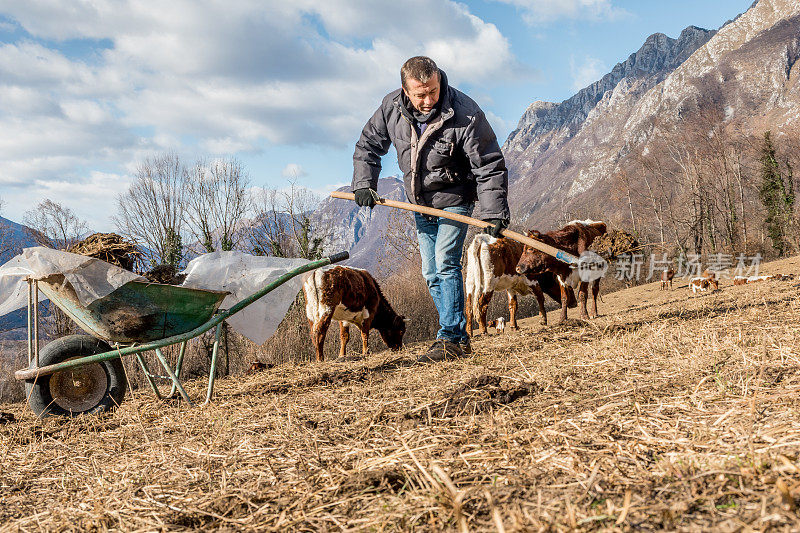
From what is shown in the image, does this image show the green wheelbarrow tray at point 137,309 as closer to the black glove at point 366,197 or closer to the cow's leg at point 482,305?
the black glove at point 366,197

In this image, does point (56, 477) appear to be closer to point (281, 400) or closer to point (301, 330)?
point (281, 400)

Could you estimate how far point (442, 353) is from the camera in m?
4.41

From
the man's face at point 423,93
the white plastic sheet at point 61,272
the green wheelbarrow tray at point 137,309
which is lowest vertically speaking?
the green wheelbarrow tray at point 137,309

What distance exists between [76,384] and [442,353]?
9.47ft

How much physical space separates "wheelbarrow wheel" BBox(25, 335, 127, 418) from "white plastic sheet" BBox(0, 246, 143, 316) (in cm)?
45

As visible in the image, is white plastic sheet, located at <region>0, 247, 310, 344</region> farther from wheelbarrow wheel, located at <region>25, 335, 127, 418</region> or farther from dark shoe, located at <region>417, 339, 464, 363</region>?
dark shoe, located at <region>417, 339, 464, 363</region>

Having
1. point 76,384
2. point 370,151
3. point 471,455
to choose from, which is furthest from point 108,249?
point 471,455

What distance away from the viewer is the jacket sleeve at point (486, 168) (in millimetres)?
4371

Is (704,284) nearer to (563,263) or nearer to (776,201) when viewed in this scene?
(563,263)

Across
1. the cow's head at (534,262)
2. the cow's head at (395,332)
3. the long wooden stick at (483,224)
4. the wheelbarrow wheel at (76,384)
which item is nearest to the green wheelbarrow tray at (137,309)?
the wheelbarrow wheel at (76,384)

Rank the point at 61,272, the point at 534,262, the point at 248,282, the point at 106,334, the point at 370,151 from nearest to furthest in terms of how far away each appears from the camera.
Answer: the point at 61,272, the point at 106,334, the point at 248,282, the point at 370,151, the point at 534,262

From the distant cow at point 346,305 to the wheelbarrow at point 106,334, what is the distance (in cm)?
384

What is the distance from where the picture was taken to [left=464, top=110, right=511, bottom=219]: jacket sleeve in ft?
14.3

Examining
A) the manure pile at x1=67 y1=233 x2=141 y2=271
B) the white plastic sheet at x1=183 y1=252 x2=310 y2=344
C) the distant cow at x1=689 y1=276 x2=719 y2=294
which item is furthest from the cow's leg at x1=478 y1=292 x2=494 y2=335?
the distant cow at x1=689 y1=276 x2=719 y2=294
